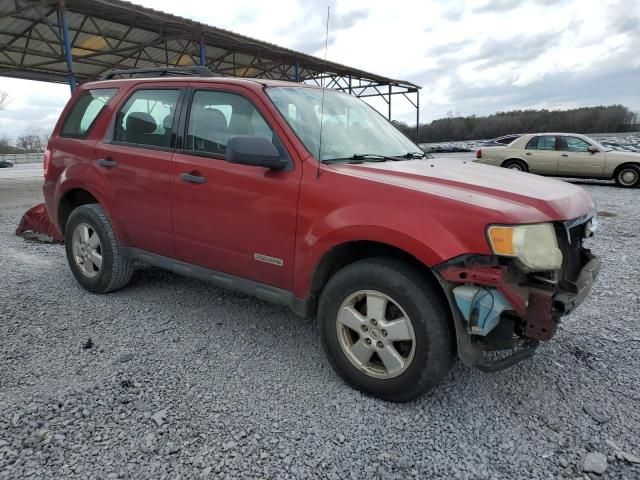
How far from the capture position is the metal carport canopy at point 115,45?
10500 millimetres

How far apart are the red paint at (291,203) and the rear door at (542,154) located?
1179 cm

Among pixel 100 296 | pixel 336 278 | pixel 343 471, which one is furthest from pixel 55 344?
pixel 343 471

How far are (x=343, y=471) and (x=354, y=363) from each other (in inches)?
26.1

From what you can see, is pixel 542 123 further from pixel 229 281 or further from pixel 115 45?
pixel 229 281

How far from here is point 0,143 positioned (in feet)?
157

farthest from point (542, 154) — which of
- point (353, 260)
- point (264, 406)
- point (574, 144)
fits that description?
point (264, 406)

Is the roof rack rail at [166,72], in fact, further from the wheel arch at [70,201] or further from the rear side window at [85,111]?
the wheel arch at [70,201]

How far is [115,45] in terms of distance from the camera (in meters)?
14.6

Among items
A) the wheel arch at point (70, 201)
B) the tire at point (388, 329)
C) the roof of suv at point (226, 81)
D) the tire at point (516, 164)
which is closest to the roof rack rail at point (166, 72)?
the roof of suv at point (226, 81)

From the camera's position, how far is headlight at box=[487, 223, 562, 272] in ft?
6.99

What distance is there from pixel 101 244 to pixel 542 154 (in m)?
13.1

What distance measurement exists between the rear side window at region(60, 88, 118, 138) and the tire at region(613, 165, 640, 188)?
45.0ft

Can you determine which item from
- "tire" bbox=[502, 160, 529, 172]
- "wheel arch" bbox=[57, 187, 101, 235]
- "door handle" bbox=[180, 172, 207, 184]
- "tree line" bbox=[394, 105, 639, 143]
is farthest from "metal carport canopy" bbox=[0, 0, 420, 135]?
"tree line" bbox=[394, 105, 639, 143]

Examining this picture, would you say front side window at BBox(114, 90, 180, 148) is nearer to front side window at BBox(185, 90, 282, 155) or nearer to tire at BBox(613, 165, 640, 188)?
front side window at BBox(185, 90, 282, 155)
